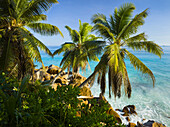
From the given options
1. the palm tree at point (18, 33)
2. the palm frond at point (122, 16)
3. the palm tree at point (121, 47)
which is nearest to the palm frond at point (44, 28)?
the palm tree at point (18, 33)

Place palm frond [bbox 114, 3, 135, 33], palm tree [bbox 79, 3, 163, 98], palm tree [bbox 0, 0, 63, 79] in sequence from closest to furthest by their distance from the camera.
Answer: palm tree [bbox 0, 0, 63, 79] < palm tree [bbox 79, 3, 163, 98] < palm frond [bbox 114, 3, 135, 33]

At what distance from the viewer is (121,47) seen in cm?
608

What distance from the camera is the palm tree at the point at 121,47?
16.8 ft

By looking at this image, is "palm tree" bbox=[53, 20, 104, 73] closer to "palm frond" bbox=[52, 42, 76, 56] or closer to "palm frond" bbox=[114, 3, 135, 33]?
"palm frond" bbox=[52, 42, 76, 56]

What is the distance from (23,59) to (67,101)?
375 cm

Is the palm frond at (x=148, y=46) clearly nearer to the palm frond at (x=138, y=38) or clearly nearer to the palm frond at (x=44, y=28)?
the palm frond at (x=138, y=38)

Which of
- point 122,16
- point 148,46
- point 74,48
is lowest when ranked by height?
point 148,46

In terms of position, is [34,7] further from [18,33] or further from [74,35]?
[74,35]

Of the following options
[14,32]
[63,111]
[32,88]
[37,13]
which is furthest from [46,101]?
[37,13]

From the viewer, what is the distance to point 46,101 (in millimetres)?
1701

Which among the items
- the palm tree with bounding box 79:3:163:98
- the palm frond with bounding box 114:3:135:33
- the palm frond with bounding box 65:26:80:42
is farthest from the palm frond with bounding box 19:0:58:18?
the palm frond with bounding box 65:26:80:42

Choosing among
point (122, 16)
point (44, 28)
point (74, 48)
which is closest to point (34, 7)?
point (44, 28)

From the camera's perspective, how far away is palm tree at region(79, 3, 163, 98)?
201 inches

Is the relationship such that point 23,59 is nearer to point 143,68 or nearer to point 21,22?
point 21,22
